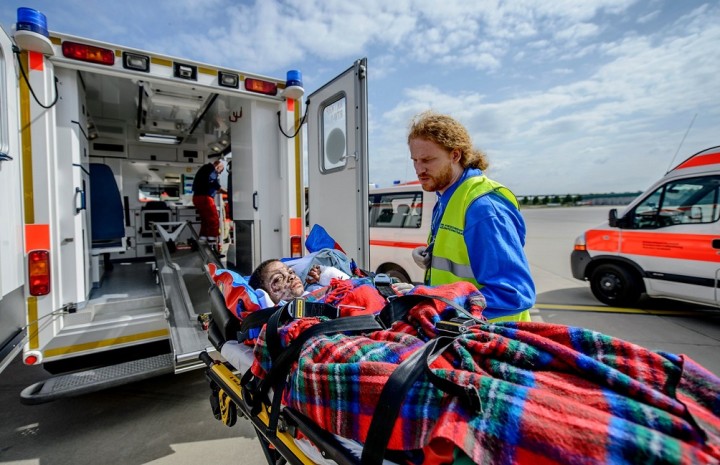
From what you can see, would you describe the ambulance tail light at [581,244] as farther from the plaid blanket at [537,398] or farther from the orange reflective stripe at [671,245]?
the plaid blanket at [537,398]

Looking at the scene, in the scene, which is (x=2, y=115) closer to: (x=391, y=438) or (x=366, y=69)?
(x=366, y=69)

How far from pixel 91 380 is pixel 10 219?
1169 millimetres

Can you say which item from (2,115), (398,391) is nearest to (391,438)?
(398,391)

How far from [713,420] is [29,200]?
346cm

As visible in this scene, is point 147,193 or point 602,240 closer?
point 602,240

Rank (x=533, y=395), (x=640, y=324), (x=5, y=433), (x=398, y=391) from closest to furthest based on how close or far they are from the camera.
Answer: (x=533, y=395) < (x=398, y=391) < (x=5, y=433) < (x=640, y=324)

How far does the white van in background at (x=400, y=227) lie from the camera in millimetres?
5504

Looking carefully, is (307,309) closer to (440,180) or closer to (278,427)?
(278,427)

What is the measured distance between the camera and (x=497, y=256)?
4.71 ft

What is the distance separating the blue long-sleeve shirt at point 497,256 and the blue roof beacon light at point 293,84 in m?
2.68

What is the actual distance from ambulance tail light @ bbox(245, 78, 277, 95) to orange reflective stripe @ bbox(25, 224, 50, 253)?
6.67 ft

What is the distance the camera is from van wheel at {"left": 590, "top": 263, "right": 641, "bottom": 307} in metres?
5.65

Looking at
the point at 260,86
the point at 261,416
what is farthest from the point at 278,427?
the point at 260,86

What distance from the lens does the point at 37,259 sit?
2.47 meters
